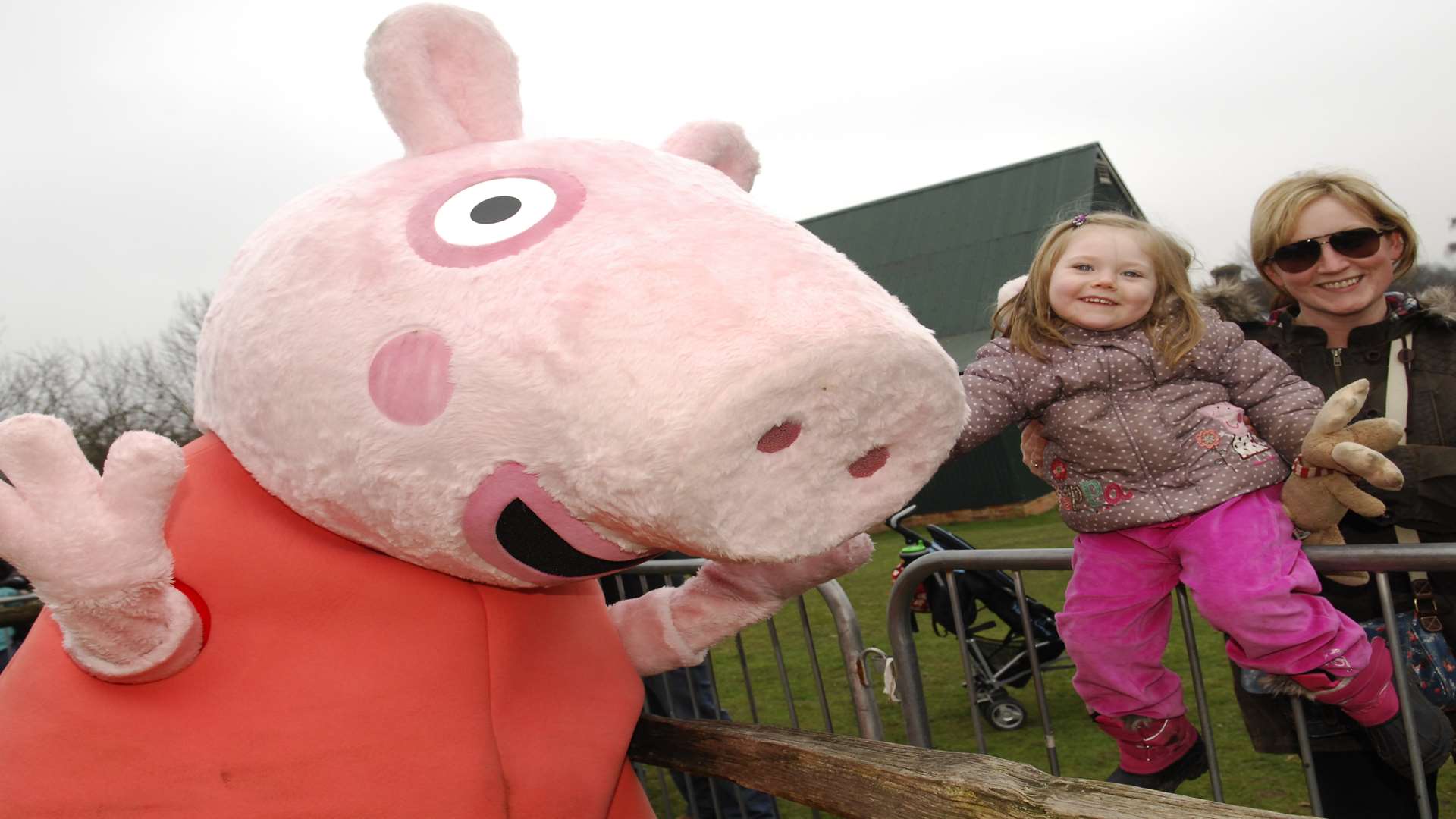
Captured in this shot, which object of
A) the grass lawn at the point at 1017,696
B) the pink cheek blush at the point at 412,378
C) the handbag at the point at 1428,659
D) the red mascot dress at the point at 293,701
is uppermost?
the pink cheek blush at the point at 412,378

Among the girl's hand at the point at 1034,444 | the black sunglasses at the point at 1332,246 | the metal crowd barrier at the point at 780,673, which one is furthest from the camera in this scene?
the metal crowd barrier at the point at 780,673

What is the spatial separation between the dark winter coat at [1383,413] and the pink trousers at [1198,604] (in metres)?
0.22

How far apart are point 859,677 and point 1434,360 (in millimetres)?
1361

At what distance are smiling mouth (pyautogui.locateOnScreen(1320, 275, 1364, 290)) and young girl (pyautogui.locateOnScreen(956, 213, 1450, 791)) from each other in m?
0.20

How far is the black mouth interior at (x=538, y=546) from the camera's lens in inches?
58.5

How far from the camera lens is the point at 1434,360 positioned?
230 centimetres

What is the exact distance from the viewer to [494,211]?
1.55 m

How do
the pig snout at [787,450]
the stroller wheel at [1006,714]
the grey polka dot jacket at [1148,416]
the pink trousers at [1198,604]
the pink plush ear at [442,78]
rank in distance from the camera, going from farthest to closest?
the stroller wheel at [1006,714]
the grey polka dot jacket at [1148,416]
the pink trousers at [1198,604]
the pink plush ear at [442,78]
the pig snout at [787,450]

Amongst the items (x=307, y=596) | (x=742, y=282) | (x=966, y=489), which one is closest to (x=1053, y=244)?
(x=742, y=282)

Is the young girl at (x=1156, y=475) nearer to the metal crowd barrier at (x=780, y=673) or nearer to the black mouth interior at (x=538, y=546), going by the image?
the metal crowd barrier at (x=780, y=673)

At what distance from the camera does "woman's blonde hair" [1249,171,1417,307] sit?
93.9 inches

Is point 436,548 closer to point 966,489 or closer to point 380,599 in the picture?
point 380,599

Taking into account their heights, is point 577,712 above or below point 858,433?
below

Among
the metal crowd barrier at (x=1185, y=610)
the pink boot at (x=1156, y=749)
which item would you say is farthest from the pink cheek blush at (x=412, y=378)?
the pink boot at (x=1156, y=749)
